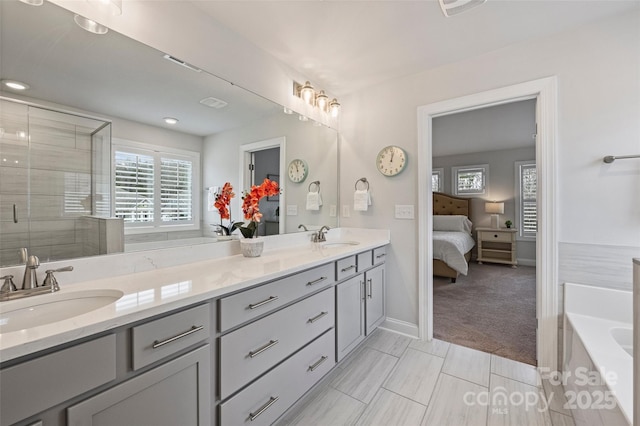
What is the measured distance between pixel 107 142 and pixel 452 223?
18.7 feet

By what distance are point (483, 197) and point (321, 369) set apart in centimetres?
571

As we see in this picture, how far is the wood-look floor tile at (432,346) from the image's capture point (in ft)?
7.25

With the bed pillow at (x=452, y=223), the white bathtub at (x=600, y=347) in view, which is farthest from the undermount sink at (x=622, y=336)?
the bed pillow at (x=452, y=223)

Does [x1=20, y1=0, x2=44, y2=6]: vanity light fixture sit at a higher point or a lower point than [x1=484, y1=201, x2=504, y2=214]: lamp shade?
higher

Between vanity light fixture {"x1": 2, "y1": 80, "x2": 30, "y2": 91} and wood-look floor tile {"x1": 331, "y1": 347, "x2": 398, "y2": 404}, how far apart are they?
224 centimetres

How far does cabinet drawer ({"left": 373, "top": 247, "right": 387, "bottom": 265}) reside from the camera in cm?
237

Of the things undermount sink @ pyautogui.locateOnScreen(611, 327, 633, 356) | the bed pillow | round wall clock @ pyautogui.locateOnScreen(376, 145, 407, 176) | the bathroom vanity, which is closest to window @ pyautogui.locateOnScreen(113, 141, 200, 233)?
the bathroom vanity

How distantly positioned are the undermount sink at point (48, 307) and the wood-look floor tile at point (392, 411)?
57.4 inches

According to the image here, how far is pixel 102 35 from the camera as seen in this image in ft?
4.13

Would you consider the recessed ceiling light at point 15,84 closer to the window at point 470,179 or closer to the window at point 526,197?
the window at point 470,179

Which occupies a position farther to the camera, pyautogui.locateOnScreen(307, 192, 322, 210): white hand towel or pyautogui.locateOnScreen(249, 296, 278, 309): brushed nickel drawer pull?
pyautogui.locateOnScreen(307, 192, 322, 210): white hand towel

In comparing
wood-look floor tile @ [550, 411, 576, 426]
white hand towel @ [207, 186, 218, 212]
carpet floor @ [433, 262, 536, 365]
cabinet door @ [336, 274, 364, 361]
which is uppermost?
white hand towel @ [207, 186, 218, 212]

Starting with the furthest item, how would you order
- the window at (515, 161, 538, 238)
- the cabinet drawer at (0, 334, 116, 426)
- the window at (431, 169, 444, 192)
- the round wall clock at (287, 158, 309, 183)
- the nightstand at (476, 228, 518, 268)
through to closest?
the window at (431, 169, 444, 192), the window at (515, 161, 538, 238), the nightstand at (476, 228, 518, 268), the round wall clock at (287, 158, 309, 183), the cabinet drawer at (0, 334, 116, 426)

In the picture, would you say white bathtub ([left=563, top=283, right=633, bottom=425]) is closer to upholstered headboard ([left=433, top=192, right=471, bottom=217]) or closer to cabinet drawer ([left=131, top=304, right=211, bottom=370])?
cabinet drawer ([left=131, top=304, right=211, bottom=370])
